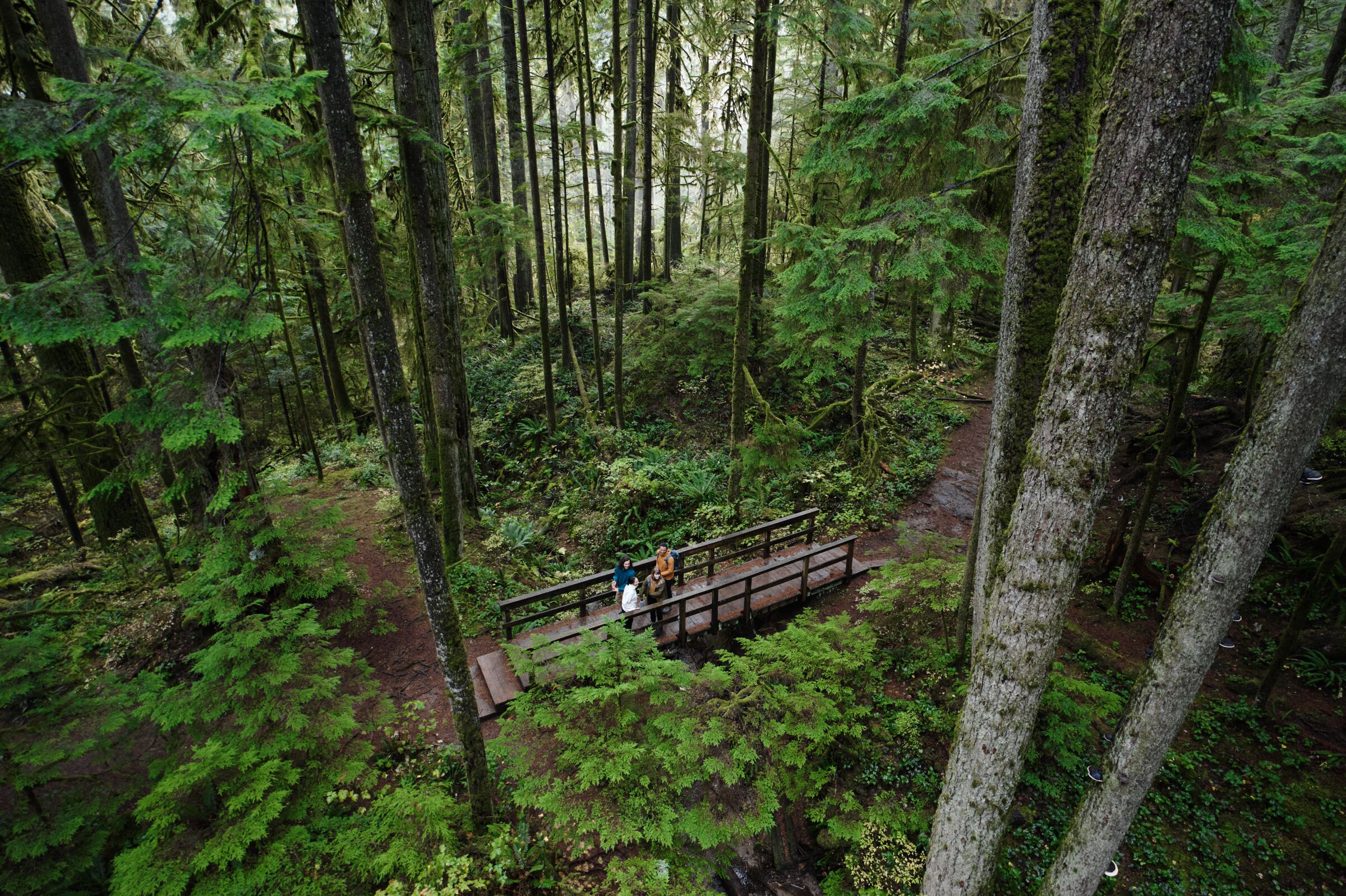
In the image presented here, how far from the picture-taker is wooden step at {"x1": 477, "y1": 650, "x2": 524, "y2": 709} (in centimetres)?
697

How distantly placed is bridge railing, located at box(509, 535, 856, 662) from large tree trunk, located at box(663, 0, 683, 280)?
1122 centimetres

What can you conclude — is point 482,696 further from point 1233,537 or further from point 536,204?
point 536,204

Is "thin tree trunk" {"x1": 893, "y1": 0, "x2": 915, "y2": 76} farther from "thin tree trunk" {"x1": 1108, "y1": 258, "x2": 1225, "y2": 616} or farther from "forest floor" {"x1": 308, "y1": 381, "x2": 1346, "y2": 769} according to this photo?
"forest floor" {"x1": 308, "y1": 381, "x2": 1346, "y2": 769}

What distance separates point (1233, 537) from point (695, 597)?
5876mm

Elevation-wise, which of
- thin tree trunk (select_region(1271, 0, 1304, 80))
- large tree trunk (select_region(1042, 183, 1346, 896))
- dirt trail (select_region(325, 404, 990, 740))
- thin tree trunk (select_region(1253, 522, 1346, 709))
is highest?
thin tree trunk (select_region(1271, 0, 1304, 80))

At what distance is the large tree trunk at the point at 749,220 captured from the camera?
8180mm

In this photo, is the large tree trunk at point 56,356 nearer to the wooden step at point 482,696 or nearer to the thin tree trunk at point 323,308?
the thin tree trunk at point 323,308

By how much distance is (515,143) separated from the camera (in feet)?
60.6

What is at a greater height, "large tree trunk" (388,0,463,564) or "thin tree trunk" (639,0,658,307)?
"thin tree trunk" (639,0,658,307)

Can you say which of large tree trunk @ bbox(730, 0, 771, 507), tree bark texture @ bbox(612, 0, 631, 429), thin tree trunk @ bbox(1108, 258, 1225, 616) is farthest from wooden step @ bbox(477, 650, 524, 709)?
thin tree trunk @ bbox(1108, 258, 1225, 616)

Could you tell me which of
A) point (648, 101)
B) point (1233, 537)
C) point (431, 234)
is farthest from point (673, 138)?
point (1233, 537)

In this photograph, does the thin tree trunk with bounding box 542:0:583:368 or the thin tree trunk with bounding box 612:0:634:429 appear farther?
the thin tree trunk with bounding box 612:0:634:429

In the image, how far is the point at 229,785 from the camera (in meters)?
4.58

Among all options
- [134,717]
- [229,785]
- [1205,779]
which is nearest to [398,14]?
[134,717]
